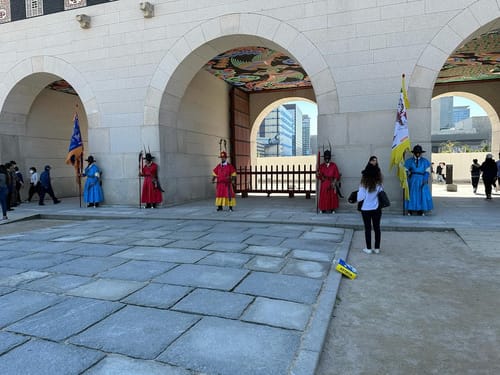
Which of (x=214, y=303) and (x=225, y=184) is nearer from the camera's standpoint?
(x=214, y=303)

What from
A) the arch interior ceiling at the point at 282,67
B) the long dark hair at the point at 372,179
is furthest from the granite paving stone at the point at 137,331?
the arch interior ceiling at the point at 282,67

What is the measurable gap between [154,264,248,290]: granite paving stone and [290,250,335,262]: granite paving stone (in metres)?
1.05

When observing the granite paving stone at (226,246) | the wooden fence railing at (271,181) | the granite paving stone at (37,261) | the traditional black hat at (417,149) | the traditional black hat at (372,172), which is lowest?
the granite paving stone at (37,261)

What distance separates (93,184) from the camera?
11023mm

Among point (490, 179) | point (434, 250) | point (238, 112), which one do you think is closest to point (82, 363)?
point (434, 250)

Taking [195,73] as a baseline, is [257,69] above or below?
above

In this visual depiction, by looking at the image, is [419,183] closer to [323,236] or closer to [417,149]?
[417,149]

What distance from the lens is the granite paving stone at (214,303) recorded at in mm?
3225

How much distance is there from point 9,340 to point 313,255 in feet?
12.1

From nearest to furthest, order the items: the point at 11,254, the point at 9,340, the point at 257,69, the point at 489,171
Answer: the point at 9,340
the point at 11,254
the point at 489,171
the point at 257,69

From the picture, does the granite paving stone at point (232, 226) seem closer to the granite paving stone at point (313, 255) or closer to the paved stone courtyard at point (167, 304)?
the paved stone courtyard at point (167, 304)

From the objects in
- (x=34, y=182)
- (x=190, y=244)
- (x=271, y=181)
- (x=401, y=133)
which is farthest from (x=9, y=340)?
(x=271, y=181)

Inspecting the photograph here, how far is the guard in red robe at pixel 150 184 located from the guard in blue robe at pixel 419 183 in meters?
6.79

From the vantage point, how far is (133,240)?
250 inches
